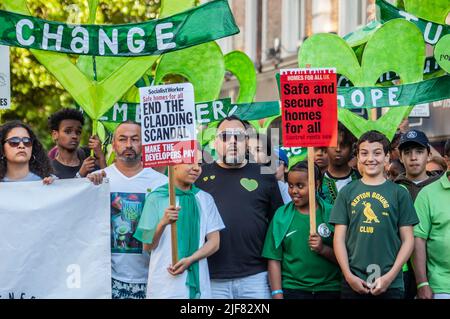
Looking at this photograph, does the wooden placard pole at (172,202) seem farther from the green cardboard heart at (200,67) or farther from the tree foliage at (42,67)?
the tree foliage at (42,67)

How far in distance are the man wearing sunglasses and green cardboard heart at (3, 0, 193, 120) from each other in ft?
3.70

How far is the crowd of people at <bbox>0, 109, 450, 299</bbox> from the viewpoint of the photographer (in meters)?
7.62

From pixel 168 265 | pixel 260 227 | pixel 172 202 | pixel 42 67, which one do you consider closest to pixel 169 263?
A: pixel 168 265

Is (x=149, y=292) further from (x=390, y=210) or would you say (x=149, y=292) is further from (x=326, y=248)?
(x=390, y=210)

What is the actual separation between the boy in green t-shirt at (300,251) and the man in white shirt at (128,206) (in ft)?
2.94

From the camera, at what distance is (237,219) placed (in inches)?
322

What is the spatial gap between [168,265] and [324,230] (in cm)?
113

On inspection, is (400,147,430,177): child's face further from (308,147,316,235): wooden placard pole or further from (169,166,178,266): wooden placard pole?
(169,166,178,266): wooden placard pole

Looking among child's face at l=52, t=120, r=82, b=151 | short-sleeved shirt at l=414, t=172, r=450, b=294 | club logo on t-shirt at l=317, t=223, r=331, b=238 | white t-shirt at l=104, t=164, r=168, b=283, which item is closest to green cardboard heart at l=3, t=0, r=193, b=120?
child's face at l=52, t=120, r=82, b=151

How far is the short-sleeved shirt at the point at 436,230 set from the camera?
7906 millimetres

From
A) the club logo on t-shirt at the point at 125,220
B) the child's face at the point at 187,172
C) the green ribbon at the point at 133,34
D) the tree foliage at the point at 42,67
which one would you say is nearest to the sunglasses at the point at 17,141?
the club logo on t-shirt at the point at 125,220

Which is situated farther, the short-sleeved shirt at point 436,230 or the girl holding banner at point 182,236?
the short-sleeved shirt at point 436,230
